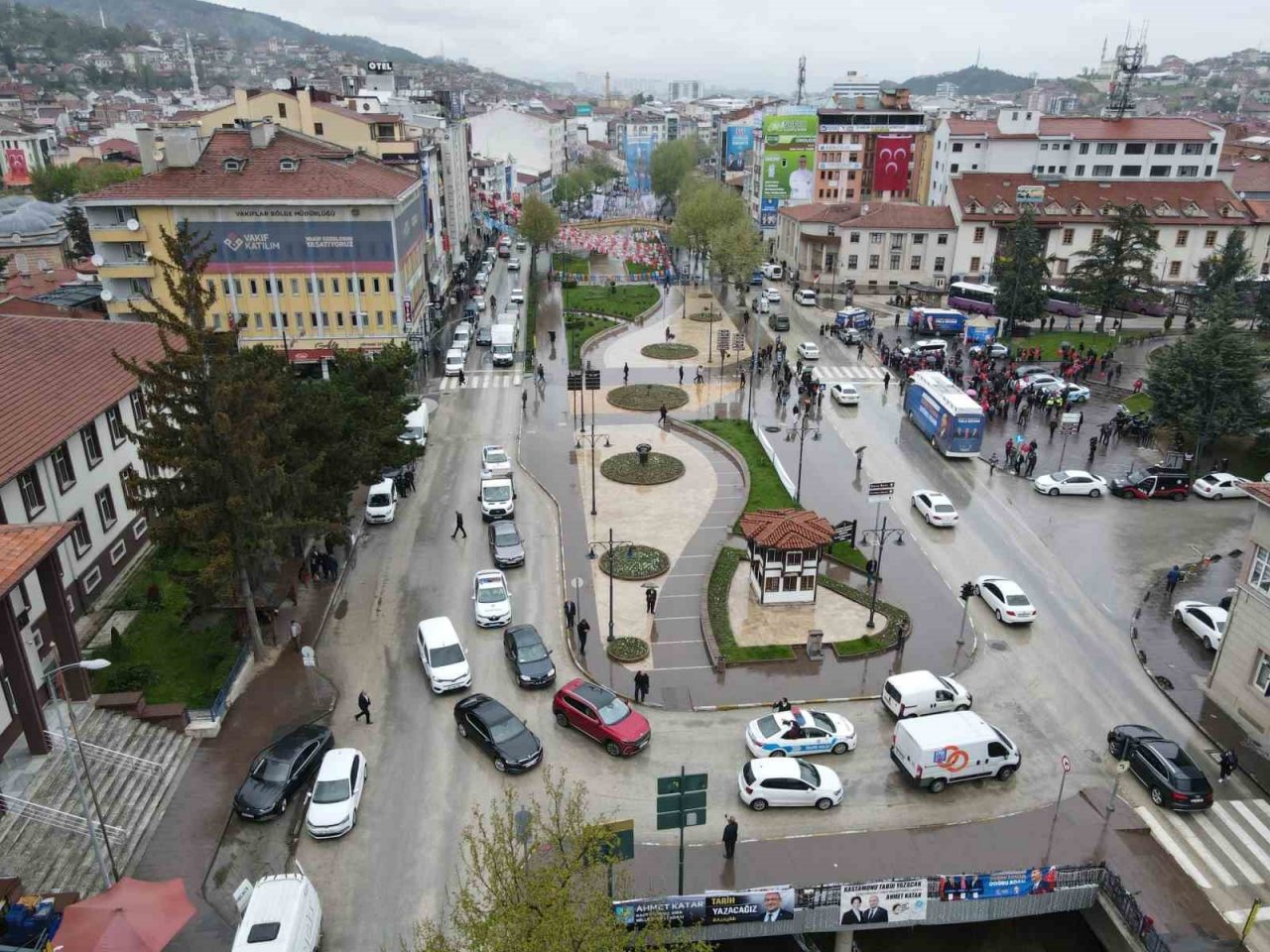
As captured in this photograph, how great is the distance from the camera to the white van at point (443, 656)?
2486cm

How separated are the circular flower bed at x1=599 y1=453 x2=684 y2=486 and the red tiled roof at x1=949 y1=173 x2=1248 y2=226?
158ft

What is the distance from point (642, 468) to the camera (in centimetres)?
4041

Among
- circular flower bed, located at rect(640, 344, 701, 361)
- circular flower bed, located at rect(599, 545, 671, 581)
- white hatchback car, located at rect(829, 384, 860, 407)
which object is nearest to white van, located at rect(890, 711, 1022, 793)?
circular flower bed, located at rect(599, 545, 671, 581)

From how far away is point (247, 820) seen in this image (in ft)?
66.7

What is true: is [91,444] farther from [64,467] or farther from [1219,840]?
[1219,840]

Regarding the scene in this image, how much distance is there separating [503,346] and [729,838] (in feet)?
141

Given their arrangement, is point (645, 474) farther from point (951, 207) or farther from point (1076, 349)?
point (951, 207)

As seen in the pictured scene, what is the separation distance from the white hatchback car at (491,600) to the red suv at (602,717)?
17.0 ft

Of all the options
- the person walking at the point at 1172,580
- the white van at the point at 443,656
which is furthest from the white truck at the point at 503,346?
the person walking at the point at 1172,580

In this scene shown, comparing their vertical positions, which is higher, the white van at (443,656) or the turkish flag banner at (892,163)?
the turkish flag banner at (892,163)

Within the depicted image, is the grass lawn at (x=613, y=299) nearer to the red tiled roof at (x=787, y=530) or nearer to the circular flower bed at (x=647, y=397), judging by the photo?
the circular flower bed at (x=647, y=397)

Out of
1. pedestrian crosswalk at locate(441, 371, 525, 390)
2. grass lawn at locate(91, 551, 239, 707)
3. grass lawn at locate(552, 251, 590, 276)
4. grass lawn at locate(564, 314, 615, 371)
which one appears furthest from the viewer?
grass lawn at locate(552, 251, 590, 276)

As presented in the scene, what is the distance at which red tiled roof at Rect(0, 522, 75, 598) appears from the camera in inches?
738

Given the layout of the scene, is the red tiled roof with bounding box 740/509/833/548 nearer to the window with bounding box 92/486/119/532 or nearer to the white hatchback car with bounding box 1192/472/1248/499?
the white hatchback car with bounding box 1192/472/1248/499
